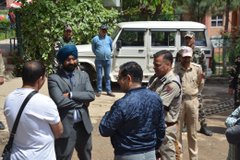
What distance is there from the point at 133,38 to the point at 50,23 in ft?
7.85

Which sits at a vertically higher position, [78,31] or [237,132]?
[78,31]

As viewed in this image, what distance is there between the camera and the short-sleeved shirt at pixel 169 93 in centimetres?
428

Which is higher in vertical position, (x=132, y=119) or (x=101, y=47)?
(x=101, y=47)

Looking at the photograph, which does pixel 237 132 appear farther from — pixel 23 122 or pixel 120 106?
pixel 23 122

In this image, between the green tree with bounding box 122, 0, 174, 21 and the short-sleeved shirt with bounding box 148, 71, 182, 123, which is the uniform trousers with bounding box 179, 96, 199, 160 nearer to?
the short-sleeved shirt with bounding box 148, 71, 182, 123

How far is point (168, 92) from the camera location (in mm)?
4281

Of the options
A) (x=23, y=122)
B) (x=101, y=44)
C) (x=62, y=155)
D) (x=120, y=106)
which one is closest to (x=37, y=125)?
(x=23, y=122)

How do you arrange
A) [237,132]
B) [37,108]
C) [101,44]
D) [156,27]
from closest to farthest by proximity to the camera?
[37,108]
[237,132]
[101,44]
[156,27]

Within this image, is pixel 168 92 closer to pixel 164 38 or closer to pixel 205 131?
pixel 205 131

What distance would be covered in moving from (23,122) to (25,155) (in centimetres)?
26

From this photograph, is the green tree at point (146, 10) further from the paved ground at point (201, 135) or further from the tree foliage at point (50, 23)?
the paved ground at point (201, 135)

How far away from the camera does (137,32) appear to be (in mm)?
11352

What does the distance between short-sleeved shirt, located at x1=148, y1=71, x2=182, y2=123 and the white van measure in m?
6.82

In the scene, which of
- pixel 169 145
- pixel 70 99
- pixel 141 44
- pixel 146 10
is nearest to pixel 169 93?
pixel 169 145
